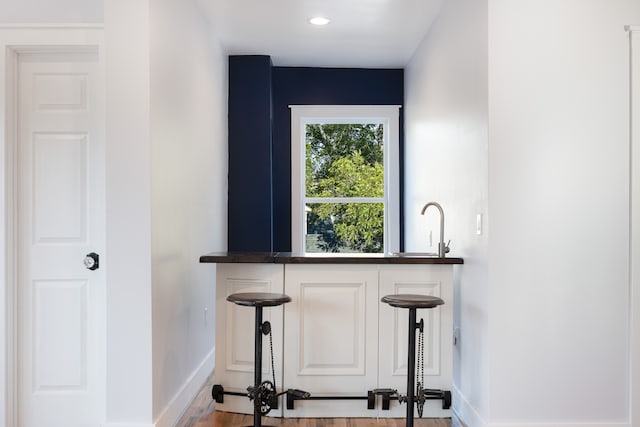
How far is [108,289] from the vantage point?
9.78 ft

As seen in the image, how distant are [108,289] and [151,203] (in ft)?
1.56

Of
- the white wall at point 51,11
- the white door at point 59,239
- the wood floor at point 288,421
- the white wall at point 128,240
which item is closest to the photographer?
the white wall at point 128,240

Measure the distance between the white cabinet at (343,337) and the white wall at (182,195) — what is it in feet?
1.32

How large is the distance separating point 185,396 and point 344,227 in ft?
9.51

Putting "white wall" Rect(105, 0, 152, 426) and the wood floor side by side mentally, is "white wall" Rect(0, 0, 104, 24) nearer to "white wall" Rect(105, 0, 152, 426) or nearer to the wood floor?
"white wall" Rect(105, 0, 152, 426)

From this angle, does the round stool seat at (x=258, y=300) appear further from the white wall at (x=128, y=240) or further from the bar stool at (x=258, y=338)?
the white wall at (x=128, y=240)

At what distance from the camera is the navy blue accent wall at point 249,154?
555cm

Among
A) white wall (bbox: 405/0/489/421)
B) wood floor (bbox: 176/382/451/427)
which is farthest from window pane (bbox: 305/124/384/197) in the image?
wood floor (bbox: 176/382/451/427)

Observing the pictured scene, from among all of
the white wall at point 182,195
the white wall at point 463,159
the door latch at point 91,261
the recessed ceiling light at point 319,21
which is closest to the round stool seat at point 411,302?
the white wall at point 463,159

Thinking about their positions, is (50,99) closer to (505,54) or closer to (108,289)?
(108,289)

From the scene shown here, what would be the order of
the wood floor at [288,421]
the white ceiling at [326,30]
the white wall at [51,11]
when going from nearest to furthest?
1. the white wall at [51,11]
2. the wood floor at [288,421]
3. the white ceiling at [326,30]

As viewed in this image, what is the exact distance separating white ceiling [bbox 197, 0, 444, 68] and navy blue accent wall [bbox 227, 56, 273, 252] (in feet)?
0.73

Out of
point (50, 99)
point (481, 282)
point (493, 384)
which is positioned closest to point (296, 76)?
point (50, 99)

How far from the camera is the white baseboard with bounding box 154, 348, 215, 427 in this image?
10.6 feet
